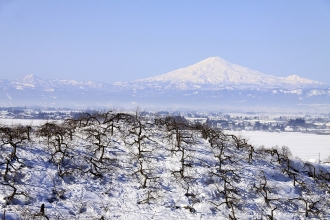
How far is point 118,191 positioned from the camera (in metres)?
14.9

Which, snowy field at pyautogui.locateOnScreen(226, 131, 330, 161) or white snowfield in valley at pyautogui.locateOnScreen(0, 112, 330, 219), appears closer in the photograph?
white snowfield in valley at pyautogui.locateOnScreen(0, 112, 330, 219)

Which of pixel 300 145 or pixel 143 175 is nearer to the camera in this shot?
pixel 143 175

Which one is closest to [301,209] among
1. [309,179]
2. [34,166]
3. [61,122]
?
[309,179]

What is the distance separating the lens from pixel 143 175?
624 inches

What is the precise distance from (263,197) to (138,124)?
8132 millimetres

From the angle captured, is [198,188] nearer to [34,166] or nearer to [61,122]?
[34,166]

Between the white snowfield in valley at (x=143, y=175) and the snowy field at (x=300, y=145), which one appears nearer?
the white snowfield in valley at (x=143, y=175)

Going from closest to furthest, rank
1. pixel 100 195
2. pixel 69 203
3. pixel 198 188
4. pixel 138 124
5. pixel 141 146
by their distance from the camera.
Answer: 1. pixel 69 203
2. pixel 100 195
3. pixel 198 188
4. pixel 141 146
5. pixel 138 124

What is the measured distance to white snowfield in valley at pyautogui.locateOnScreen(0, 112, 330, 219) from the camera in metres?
13.8

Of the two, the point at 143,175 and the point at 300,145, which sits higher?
the point at 143,175

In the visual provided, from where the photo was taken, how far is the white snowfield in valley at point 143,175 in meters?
13.8

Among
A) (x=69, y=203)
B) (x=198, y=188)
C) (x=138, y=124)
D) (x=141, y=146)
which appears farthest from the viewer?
(x=138, y=124)

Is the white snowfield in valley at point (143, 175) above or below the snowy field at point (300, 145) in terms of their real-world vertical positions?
above

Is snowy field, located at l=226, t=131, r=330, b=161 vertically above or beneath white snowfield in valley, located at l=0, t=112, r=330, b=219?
beneath
